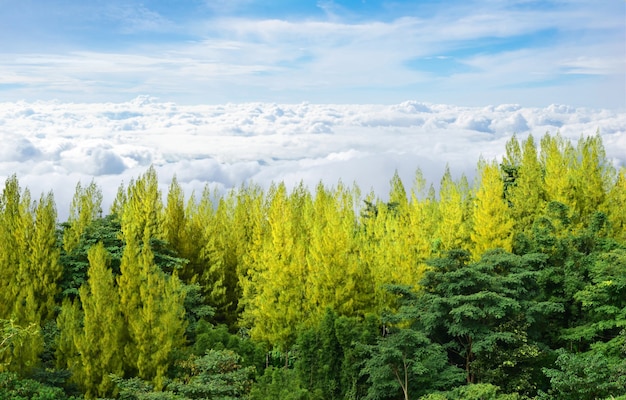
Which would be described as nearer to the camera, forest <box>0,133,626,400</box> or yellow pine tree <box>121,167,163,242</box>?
forest <box>0,133,626,400</box>

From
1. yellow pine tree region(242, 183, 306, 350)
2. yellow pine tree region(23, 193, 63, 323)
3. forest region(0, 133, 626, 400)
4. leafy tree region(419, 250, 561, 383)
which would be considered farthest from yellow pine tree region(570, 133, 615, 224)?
yellow pine tree region(23, 193, 63, 323)

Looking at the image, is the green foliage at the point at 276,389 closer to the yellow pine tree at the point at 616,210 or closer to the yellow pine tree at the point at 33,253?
the yellow pine tree at the point at 33,253

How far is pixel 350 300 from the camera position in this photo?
69.4 feet

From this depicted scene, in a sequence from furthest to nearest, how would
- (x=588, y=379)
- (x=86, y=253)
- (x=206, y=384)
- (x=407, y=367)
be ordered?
(x=86, y=253) < (x=407, y=367) < (x=206, y=384) < (x=588, y=379)

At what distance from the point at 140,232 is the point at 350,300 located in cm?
999

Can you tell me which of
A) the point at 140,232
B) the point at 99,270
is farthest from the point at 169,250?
the point at 99,270

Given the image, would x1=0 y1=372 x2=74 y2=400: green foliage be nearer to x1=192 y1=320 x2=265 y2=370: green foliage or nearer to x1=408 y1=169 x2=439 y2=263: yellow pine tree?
x1=192 y1=320 x2=265 y2=370: green foliage

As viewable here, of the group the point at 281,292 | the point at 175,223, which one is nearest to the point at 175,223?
the point at 175,223

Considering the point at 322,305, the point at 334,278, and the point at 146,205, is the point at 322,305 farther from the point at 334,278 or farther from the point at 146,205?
the point at 146,205

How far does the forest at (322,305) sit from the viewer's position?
16.1 m

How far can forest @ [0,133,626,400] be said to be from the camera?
52.7ft

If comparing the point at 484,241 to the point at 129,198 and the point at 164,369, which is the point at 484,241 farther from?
the point at 129,198

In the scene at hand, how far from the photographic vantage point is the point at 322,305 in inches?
840

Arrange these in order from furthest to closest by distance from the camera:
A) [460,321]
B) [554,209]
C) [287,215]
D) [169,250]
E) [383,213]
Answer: [383,213], [169,250], [287,215], [554,209], [460,321]
